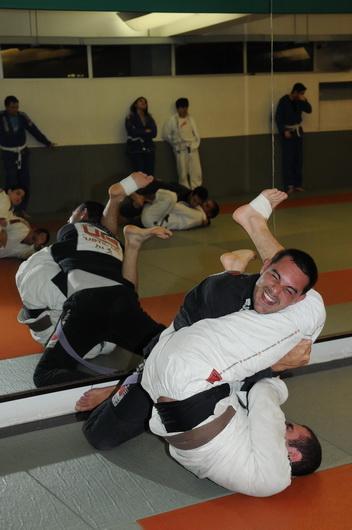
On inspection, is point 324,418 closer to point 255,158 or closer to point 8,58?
point 255,158

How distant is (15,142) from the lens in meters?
4.73

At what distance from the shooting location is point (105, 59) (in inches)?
196

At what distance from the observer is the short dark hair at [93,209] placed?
525 cm

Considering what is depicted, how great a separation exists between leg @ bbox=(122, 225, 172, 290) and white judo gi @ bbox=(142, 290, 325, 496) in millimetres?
1283

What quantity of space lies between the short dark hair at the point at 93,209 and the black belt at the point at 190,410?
6.31 feet

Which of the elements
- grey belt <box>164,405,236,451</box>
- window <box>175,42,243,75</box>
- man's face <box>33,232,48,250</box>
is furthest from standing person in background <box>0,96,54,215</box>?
grey belt <box>164,405,236,451</box>

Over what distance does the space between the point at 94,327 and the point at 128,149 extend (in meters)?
1.23

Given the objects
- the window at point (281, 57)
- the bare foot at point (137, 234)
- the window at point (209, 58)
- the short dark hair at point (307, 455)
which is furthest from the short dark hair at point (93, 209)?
the short dark hair at point (307, 455)

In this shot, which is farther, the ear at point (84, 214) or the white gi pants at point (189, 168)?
the white gi pants at point (189, 168)

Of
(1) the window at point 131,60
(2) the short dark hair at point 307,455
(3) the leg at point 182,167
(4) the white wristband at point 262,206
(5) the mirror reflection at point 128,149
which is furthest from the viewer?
(3) the leg at point 182,167

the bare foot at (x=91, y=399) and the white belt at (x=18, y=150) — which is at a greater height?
the white belt at (x=18, y=150)

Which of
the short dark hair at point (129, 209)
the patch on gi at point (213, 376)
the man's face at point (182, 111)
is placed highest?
the man's face at point (182, 111)

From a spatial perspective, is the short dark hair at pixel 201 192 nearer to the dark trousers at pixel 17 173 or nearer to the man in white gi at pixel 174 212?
the man in white gi at pixel 174 212

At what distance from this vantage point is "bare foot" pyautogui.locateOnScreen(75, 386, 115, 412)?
182 inches
